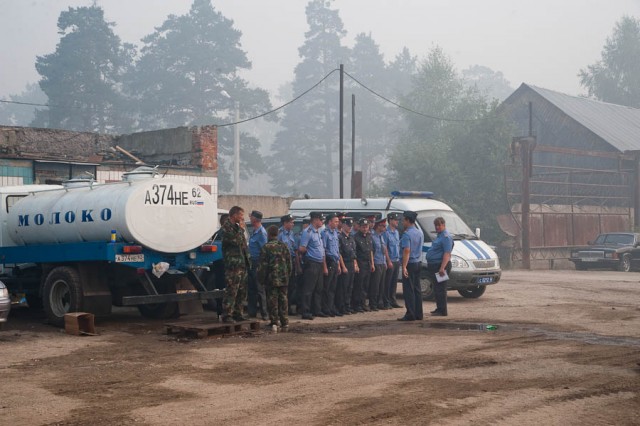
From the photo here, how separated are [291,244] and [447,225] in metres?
4.90

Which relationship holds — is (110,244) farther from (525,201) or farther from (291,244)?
(525,201)

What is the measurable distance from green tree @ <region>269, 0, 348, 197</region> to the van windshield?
152 feet

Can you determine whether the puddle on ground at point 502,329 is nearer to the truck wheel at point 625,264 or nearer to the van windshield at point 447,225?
the van windshield at point 447,225

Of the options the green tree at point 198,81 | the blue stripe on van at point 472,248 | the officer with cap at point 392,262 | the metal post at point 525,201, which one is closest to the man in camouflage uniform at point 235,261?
the officer with cap at point 392,262

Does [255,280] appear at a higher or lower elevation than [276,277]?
lower

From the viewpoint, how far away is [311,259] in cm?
1436

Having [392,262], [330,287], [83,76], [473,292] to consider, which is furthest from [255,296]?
[83,76]

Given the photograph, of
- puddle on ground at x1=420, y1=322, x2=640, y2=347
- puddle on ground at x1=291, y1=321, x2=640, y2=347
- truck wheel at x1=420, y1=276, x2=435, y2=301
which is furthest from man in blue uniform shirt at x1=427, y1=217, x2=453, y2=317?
truck wheel at x1=420, y1=276, x2=435, y2=301

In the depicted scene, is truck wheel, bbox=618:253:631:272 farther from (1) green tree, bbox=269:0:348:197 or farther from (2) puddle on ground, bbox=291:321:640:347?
(1) green tree, bbox=269:0:348:197

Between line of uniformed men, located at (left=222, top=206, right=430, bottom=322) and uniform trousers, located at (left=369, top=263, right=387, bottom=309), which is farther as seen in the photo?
uniform trousers, located at (left=369, top=263, right=387, bottom=309)

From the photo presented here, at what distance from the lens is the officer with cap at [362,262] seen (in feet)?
51.2

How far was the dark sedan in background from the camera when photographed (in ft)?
97.8

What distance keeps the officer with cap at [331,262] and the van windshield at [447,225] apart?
357 cm

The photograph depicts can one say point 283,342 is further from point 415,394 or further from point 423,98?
point 423,98
